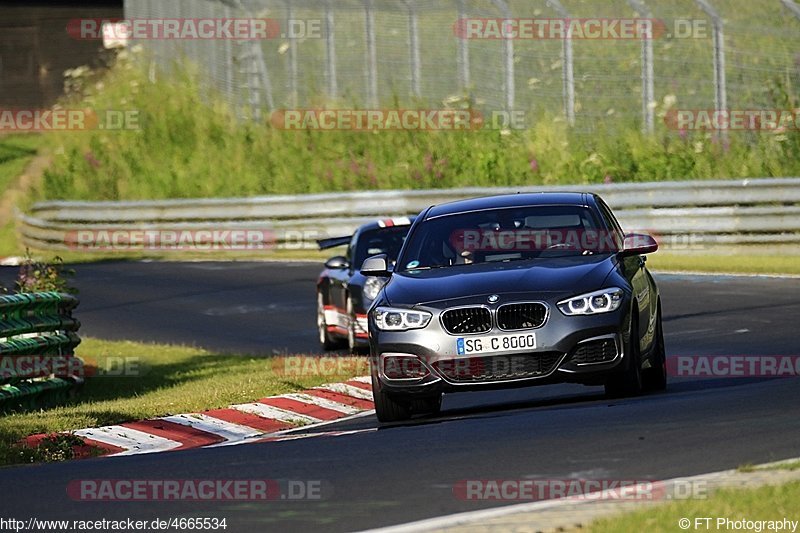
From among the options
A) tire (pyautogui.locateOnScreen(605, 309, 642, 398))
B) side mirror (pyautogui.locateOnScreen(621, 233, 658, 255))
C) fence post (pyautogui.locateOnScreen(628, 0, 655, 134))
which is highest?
fence post (pyautogui.locateOnScreen(628, 0, 655, 134))

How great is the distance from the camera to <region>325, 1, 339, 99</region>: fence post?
37875mm

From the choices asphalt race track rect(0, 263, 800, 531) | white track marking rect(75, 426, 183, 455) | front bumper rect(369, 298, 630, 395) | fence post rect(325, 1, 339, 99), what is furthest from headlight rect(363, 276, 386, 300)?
fence post rect(325, 1, 339, 99)

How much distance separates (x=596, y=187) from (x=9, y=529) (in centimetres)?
2114

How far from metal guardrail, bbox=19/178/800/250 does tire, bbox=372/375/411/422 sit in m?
14.3

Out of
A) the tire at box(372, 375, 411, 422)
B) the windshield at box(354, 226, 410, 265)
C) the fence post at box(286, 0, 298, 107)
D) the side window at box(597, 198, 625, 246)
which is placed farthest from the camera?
the fence post at box(286, 0, 298, 107)

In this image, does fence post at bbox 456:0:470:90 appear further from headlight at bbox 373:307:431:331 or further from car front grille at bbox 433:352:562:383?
car front grille at bbox 433:352:562:383

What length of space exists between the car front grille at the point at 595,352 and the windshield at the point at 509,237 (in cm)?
109

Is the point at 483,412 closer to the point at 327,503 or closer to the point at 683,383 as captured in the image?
the point at 683,383

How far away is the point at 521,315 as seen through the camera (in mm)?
11594

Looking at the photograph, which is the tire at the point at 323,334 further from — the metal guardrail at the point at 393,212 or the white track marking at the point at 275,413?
the metal guardrail at the point at 393,212

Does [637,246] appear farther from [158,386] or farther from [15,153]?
[15,153]

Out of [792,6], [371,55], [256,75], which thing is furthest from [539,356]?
[256,75]

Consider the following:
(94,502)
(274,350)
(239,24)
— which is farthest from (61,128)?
(94,502)

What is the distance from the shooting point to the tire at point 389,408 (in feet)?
40.0
